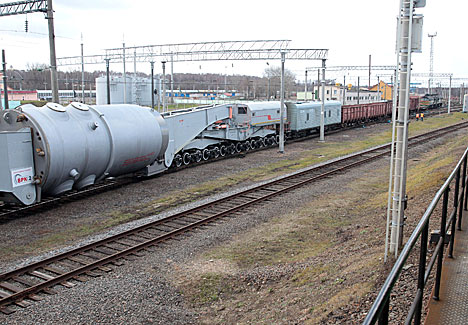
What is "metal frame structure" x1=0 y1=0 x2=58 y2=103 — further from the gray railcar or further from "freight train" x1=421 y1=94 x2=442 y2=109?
"freight train" x1=421 y1=94 x2=442 y2=109

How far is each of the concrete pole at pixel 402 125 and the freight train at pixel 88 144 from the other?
9.81m

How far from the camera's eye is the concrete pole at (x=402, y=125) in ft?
22.1

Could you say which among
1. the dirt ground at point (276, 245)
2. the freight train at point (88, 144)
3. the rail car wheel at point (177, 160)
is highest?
the freight train at point (88, 144)

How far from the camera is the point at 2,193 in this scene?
12344mm

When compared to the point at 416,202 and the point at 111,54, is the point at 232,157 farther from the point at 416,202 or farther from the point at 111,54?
the point at 111,54

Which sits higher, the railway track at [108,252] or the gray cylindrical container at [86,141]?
the gray cylindrical container at [86,141]

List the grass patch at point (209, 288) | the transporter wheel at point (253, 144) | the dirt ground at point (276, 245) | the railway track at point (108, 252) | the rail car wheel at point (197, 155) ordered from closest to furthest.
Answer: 1. the dirt ground at point (276, 245)
2. the grass patch at point (209, 288)
3. the railway track at point (108, 252)
4. the rail car wheel at point (197, 155)
5. the transporter wheel at point (253, 144)

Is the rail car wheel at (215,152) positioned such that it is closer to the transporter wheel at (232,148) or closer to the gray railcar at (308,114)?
the transporter wheel at (232,148)

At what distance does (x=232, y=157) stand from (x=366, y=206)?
39.1 feet

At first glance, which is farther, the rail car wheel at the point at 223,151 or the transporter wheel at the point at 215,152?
the rail car wheel at the point at 223,151

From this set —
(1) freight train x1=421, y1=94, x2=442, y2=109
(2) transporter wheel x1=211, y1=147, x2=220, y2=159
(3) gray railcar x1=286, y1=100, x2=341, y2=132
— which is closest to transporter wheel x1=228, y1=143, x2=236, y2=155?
(2) transporter wheel x1=211, y1=147, x2=220, y2=159

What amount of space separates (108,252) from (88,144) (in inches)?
192

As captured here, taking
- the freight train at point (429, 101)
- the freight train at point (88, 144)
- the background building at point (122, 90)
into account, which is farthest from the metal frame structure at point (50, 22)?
the freight train at point (429, 101)

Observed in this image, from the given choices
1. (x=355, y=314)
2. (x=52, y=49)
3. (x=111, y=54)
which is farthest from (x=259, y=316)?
(x=111, y=54)
